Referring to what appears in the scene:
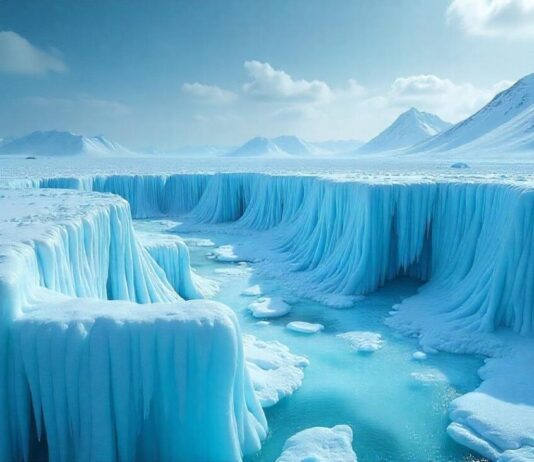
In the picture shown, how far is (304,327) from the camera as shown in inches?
390

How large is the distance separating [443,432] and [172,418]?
13.5 feet

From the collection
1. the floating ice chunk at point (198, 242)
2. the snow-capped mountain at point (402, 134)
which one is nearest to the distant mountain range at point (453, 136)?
the snow-capped mountain at point (402, 134)

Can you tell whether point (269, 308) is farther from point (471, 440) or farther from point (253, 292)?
point (471, 440)

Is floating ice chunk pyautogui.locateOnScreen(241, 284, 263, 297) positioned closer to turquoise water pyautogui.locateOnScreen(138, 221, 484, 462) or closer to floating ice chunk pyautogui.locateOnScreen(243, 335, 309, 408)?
turquoise water pyautogui.locateOnScreen(138, 221, 484, 462)

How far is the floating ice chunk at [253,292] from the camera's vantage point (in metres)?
12.3

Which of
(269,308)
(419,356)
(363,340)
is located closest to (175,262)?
(269,308)

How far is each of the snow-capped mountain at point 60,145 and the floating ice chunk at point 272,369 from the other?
137 m

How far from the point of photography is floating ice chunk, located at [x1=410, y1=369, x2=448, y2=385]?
302 inches

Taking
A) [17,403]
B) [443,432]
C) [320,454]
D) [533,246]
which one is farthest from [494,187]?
[17,403]

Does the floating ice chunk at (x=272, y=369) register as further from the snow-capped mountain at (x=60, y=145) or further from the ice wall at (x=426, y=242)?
the snow-capped mountain at (x=60, y=145)

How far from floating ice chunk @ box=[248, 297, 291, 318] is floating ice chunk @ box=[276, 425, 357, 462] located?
4.60 m

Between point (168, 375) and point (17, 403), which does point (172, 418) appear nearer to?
point (168, 375)

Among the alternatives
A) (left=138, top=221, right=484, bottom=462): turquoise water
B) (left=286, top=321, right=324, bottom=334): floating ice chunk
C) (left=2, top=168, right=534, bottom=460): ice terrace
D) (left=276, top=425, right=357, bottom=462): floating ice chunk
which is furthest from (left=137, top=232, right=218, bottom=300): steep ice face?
(left=276, top=425, right=357, bottom=462): floating ice chunk

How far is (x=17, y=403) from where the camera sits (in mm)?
4164
